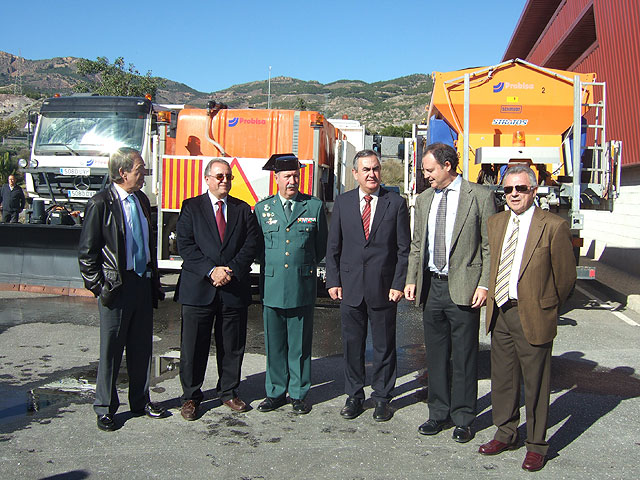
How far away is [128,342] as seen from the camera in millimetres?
5055

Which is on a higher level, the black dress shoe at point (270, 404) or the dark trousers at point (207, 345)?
the dark trousers at point (207, 345)

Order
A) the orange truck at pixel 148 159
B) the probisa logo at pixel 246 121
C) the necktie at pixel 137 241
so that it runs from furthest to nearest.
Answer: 1. the probisa logo at pixel 246 121
2. the orange truck at pixel 148 159
3. the necktie at pixel 137 241

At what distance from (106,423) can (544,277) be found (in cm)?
328

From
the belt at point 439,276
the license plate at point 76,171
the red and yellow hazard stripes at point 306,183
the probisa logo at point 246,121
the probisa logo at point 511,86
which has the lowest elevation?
the belt at point 439,276

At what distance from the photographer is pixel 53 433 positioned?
463 cm

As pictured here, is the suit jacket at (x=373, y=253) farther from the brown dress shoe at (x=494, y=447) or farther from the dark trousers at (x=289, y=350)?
the brown dress shoe at (x=494, y=447)

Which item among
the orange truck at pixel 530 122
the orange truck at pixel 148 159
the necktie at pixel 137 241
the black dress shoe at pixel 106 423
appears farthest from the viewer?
the orange truck at pixel 530 122

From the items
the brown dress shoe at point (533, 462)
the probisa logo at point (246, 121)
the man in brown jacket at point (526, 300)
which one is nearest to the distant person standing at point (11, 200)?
the probisa logo at point (246, 121)

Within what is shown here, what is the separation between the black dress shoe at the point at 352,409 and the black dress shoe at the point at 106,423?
5.70 feet

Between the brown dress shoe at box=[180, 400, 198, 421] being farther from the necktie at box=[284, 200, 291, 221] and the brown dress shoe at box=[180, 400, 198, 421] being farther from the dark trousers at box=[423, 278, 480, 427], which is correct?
the dark trousers at box=[423, 278, 480, 427]

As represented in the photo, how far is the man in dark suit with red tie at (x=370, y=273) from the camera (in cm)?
512

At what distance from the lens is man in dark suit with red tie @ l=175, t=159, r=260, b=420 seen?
5152 mm

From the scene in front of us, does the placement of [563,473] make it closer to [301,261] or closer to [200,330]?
[301,261]

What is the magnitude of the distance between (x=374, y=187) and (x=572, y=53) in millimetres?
19040
